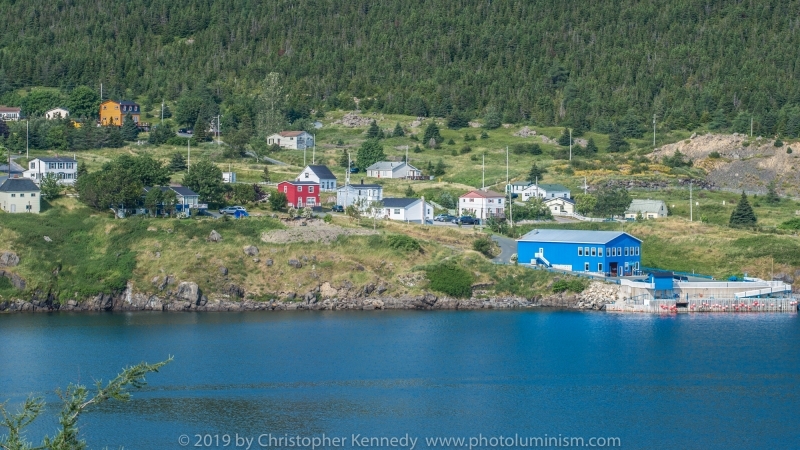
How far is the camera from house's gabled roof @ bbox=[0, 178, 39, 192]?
85938 millimetres

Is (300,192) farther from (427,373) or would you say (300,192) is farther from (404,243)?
(427,373)

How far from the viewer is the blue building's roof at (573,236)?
8100 centimetres

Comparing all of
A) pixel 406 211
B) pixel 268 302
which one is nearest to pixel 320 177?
→ pixel 406 211

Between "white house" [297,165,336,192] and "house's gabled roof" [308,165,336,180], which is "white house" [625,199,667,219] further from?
"house's gabled roof" [308,165,336,180]

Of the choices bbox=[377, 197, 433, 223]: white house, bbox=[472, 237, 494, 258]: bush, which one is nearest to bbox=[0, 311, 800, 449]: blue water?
bbox=[472, 237, 494, 258]: bush

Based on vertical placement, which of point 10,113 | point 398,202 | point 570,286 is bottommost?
point 570,286

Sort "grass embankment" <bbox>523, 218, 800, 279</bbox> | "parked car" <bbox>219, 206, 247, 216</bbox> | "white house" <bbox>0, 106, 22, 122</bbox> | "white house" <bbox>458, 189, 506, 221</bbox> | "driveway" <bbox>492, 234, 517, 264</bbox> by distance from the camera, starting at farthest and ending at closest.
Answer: "white house" <bbox>0, 106, 22, 122</bbox> → "white house" <bbox>458, 189, 506, 221</bbox> → "parked car" <bbox>219, 206, 247, 216</bbox> → "grass embankment" <bbox>523, 218, 800, 279</bbox> → "driveway" <bbox>492, 234, 517, 264</bbox>

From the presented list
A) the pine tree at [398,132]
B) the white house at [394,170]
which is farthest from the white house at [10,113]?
the white house at [394,170]

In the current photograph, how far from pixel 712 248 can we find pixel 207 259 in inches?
1374

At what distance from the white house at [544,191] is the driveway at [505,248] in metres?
16.8

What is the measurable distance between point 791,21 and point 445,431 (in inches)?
5714

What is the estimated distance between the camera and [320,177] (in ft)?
342

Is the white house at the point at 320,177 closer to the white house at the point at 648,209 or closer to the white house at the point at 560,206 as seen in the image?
the white house at the point at 560,206

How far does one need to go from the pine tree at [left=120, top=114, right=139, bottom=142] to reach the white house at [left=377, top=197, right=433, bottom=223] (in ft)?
134
